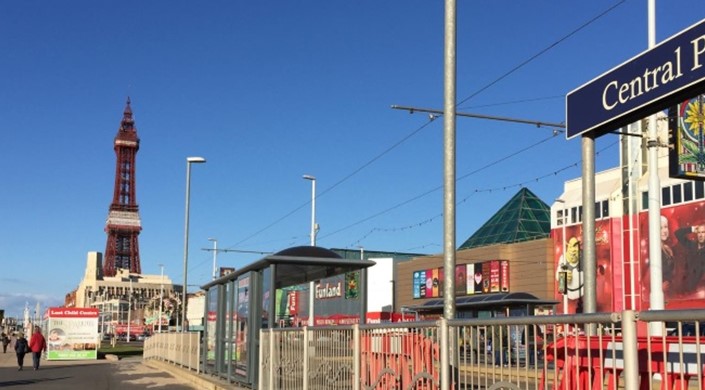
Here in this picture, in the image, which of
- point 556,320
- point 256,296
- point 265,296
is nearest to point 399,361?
point 556,320

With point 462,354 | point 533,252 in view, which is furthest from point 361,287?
point 533,252

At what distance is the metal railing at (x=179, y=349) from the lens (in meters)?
21.2

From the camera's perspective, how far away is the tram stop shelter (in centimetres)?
1386

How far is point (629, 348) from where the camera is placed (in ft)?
13.2

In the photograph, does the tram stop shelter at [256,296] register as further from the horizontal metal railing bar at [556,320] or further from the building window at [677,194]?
the building window at [677,194]

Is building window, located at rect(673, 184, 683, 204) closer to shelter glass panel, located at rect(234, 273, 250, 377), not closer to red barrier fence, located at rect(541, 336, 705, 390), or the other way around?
shelter glass panel, located at rect(234, 273, 250, 377)

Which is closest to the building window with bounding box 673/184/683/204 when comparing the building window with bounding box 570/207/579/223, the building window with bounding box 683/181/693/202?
the building window with bounding box 683/181/693/202

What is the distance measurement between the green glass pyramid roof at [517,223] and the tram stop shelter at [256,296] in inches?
1909

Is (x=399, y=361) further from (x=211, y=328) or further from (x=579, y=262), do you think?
(x=579, y=262)

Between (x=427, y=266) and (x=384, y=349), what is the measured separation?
5969 centimetres

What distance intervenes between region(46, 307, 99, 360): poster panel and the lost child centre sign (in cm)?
3216

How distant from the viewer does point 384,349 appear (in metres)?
7.62

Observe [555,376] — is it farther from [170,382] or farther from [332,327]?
[170,382]

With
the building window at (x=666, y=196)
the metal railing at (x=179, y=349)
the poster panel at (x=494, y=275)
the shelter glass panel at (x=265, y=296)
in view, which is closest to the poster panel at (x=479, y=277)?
the poster panel at (x=494, y=275)
